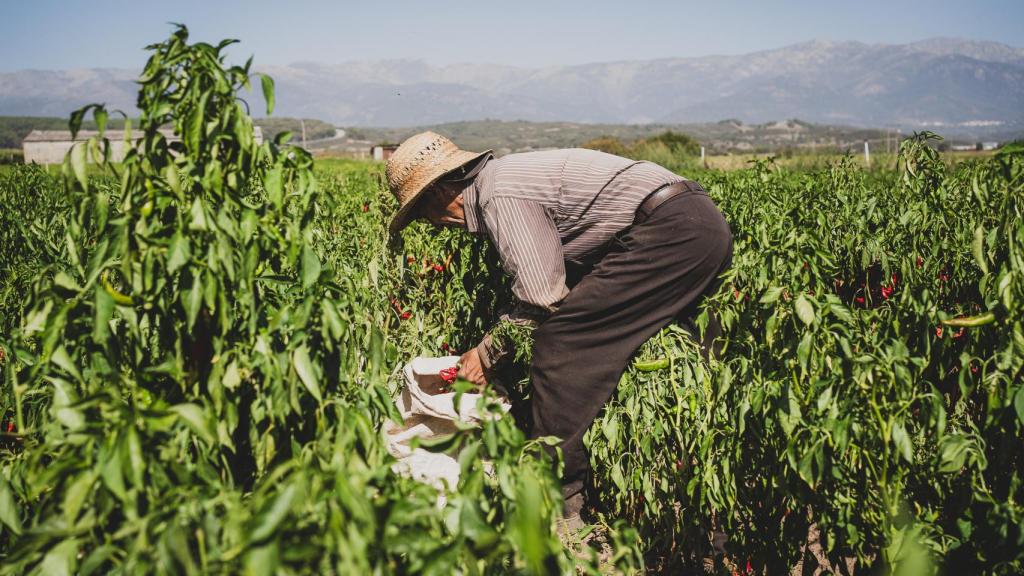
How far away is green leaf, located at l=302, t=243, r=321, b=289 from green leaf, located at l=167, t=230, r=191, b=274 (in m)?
0.20

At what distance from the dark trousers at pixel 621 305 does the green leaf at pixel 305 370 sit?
1336 millimetres

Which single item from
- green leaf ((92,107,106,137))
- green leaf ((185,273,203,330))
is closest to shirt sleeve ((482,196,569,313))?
green leaf ((185,273,203,330))

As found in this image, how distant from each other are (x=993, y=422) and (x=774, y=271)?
681 mm

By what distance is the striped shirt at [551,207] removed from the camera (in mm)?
2412

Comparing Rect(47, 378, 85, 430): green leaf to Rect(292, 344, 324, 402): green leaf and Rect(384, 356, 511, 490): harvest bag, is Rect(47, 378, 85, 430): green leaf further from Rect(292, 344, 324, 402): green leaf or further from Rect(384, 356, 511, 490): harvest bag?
Rect(384, 356, 511, 490): harvest bag

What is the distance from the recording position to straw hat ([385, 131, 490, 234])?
2566 mm

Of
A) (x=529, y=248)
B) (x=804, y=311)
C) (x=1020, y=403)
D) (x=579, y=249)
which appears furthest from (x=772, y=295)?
(x=579, y=249)

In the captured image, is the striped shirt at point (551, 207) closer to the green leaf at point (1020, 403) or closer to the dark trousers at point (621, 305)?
the dark trousers at point (621, 305)

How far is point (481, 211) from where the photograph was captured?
2.55 m

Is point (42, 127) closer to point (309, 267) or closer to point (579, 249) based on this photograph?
point (579, 249)

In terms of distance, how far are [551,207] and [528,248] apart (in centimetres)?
23

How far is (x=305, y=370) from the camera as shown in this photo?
49.4 inches

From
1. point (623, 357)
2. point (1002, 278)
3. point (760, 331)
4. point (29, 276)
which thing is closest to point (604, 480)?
point (623, 357)

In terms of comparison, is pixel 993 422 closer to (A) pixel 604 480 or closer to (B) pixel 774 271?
(B) pixel 774 271
